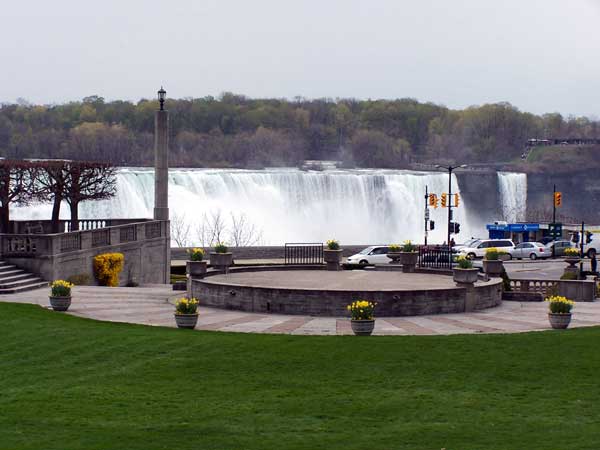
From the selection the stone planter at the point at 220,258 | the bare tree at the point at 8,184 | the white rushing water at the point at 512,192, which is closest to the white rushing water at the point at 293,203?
the white rushing water at the point at 512,192

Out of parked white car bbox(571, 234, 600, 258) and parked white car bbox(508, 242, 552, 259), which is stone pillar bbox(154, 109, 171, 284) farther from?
parked white car bbox(571, 234, 600, 258)

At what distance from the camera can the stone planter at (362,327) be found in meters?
24.2

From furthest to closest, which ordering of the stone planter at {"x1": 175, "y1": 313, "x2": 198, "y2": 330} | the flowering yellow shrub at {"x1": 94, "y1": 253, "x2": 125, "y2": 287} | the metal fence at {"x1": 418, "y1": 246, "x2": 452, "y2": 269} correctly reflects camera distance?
the metal fence at {"x1": 418, "y1": 246, "x2": 452, "y2": 269}, the flowering yellow shrub at {"x1": 94, "y1": 253, "x2": 125, "y2": 287}, the stone planter at {"x1": 175, "y1": 313, "x2": 198, "y2": 330}

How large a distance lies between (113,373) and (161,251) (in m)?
26.8

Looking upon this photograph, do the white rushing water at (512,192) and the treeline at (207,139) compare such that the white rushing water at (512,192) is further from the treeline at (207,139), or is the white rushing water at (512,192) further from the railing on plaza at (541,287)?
the railing on plaza at (541,287)

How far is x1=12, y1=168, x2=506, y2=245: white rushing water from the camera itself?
90562 mm

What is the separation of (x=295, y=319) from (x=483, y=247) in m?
39.9

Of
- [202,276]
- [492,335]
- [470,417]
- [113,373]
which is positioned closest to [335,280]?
[202,276]

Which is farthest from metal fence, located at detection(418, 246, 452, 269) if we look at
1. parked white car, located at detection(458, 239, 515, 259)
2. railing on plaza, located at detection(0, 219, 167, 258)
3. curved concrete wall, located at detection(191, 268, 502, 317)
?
parked white car, located at detection(458, 239, 515, 259)

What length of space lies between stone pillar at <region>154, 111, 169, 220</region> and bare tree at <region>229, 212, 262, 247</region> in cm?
4070

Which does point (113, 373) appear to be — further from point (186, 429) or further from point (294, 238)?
point (294, 238)

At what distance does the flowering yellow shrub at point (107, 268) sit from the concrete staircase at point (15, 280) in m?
4.48

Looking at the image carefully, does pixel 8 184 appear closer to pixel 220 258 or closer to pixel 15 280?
pixel 15 280

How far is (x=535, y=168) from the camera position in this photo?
160m
